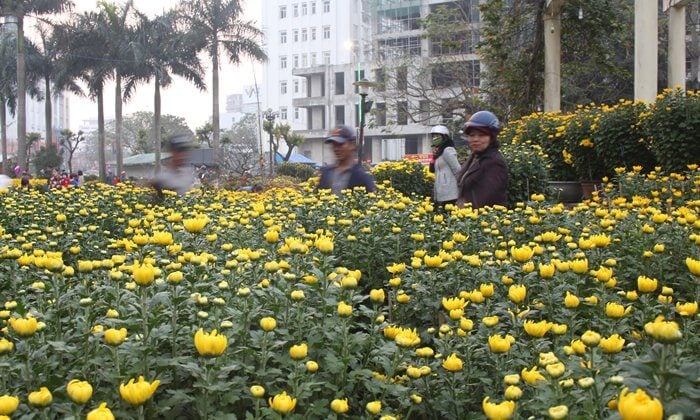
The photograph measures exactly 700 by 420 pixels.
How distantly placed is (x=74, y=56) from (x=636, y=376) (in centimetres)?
3289

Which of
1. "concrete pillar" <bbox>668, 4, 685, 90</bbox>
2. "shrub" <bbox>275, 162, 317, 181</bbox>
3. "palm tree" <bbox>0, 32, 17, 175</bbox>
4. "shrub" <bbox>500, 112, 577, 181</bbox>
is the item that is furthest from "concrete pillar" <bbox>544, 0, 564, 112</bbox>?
"palm tree" <bbox>0, 32, 17, 175</bbox>

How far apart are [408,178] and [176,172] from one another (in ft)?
12.1

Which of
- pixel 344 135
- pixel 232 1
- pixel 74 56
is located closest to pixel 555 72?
pixel 344 135

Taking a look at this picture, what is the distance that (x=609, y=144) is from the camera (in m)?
8.27

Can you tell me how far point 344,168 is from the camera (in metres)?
5.08

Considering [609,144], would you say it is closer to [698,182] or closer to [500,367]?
[698,182]

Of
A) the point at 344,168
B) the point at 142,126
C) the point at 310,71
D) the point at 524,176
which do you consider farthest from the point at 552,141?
the point at 142,126

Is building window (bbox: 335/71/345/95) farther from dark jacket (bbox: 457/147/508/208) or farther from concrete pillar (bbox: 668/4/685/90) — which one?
dark jacket (bbox: 457/147/508/208)

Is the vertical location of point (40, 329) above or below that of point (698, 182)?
below

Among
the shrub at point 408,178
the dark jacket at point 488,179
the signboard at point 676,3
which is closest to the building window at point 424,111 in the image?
the signboard at point 676,3

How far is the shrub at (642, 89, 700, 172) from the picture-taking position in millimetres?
6891

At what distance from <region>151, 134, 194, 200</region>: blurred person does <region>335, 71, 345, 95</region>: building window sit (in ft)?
163

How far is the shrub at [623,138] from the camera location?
8.09m

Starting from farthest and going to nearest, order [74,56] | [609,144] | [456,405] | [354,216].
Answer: [74,56], [609,144], [354,216], [456,405]
